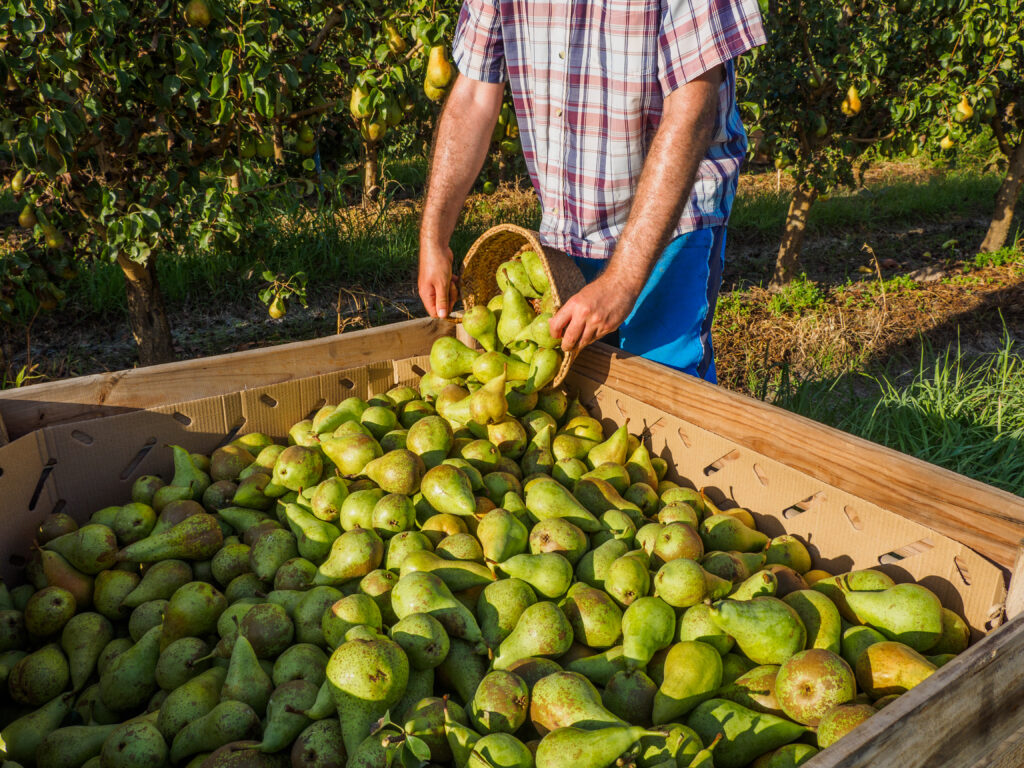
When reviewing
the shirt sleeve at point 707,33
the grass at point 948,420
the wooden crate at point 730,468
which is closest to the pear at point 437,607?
the wooden crate at point 730,468

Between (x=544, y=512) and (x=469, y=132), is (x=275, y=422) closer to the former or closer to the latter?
(x=544, y=512)

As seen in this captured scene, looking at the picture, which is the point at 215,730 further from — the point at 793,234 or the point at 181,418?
the point at 793,234

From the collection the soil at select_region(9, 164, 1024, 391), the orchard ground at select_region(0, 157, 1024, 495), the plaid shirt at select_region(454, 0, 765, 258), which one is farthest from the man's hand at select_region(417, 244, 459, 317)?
the soil at select_region(9, 164, 1024, 391)

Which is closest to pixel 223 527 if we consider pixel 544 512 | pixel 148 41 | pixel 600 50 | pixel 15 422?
pixel 15 422

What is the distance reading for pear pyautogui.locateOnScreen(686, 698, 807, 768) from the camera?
153 cm

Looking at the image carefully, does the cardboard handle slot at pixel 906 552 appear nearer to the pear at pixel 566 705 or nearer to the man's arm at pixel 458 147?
the pear at pixel 566 705

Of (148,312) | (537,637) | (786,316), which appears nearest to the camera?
(537,637)

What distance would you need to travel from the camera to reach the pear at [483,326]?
2746mm

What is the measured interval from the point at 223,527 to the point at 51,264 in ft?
9.46

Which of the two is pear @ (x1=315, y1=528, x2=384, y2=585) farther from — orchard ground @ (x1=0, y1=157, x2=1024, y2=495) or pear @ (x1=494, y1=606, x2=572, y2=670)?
orchard ground @ (x1=0, y1=157, x2=1024, y2=495)

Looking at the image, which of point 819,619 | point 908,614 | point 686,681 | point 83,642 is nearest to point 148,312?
point 83,642

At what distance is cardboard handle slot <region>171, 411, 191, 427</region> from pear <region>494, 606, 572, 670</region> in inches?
54.8

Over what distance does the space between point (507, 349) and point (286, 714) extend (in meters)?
1.53

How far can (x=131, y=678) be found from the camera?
1.80 meters
